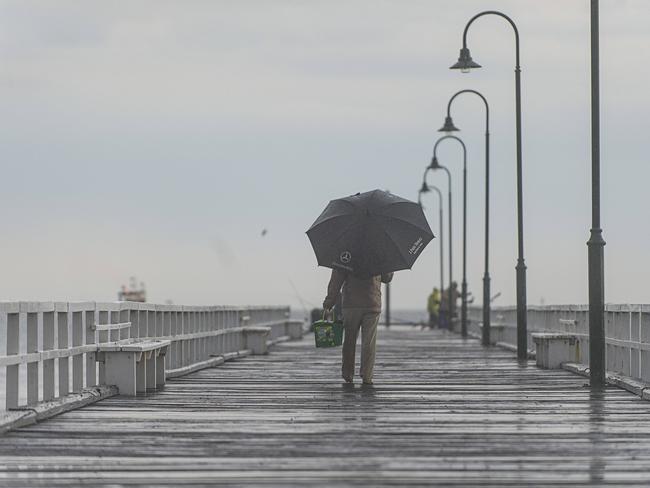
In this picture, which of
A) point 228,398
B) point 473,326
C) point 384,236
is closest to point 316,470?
point 228,398

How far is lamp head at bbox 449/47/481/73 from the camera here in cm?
3100

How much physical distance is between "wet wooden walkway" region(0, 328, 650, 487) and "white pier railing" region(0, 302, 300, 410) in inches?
19.1

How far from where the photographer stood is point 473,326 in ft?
175

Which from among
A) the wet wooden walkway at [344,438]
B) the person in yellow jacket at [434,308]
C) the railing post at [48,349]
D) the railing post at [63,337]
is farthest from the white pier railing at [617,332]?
the person in yellow jacket at [434,308]

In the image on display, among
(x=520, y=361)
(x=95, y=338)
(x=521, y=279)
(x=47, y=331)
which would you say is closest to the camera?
(x=47, y=331)

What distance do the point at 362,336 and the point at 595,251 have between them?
313 cm

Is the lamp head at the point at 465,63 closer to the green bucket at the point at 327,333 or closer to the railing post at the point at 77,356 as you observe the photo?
the green bucket at the point at 327,333

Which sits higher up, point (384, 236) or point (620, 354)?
point (384, 236)

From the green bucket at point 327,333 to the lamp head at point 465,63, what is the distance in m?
12.2

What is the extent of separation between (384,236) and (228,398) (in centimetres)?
315

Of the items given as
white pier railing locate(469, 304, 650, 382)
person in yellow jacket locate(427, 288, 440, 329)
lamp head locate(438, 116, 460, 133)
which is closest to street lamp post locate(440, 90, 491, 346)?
lamp head locate(438, 116, 460, 133)

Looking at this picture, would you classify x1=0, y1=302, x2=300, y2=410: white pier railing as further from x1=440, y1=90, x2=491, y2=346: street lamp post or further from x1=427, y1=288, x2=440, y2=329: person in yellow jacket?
x1=427, y1=288, x2=440, y2=329: person in yellow jacket

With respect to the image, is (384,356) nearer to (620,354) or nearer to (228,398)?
(620,354)

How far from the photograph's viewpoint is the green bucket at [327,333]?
65.3ft
